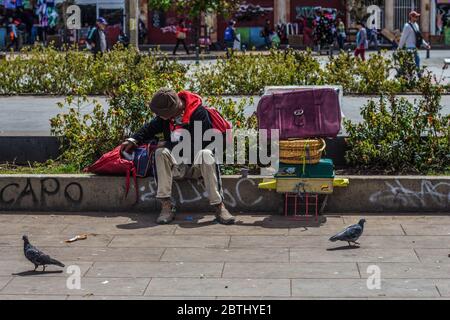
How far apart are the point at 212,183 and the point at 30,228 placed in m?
1.59

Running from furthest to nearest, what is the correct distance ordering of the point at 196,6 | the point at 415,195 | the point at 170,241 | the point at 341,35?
the point at 341,35, the point at 196,6, the point at 415,195, the point at 170,241

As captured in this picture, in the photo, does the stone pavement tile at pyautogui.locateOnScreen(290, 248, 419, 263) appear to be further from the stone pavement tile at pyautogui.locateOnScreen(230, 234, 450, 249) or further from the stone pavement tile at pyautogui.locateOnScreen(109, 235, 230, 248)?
the stone pavement tile at pyautogui.locateOnScreen(109, 235, 230, 248)

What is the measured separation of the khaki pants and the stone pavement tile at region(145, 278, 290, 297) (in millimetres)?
1929

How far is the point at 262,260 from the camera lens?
300 inches

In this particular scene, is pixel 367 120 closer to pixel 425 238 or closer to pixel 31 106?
pixel 425 238

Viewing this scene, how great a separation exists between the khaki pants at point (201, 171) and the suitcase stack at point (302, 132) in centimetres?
48

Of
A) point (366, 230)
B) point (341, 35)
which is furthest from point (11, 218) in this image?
point (341, 35)

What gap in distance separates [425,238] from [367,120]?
1.91m

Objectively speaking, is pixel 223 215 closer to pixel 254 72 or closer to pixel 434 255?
pixel 434 255

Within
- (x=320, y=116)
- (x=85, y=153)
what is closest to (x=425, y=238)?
(x=320, y=116)

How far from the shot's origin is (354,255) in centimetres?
775

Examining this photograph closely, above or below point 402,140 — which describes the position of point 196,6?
above

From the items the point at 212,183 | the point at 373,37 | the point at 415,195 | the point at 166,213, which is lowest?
the point at 166,213

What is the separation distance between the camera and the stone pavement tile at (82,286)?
6730mm
